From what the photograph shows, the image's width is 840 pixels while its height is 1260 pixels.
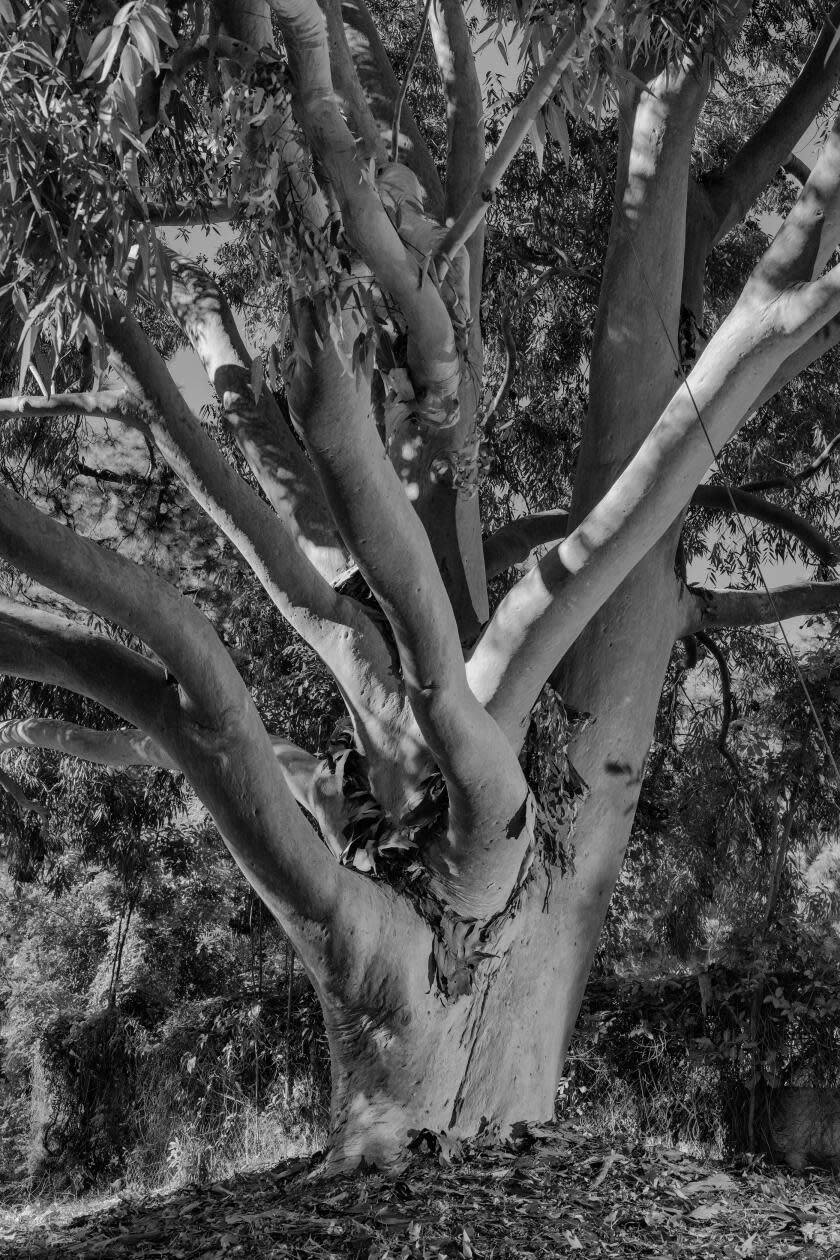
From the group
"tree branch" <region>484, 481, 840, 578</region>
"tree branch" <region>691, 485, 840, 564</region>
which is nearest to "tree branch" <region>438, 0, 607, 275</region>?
"tree branch" <region>484, 481, 840, 578</region>

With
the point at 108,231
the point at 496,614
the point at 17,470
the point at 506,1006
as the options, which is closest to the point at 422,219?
the point at 108,231

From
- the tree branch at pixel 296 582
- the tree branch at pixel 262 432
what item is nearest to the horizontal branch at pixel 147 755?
the tree branch at pixel 296 582

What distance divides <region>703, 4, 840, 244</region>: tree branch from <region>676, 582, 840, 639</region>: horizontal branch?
63.1 inches

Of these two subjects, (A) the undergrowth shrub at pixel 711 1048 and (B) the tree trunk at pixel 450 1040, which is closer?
(B) the tree trunk at pixel 450 1040

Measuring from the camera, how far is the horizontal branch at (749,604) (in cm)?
496

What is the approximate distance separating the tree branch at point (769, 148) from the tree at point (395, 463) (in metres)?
0.02

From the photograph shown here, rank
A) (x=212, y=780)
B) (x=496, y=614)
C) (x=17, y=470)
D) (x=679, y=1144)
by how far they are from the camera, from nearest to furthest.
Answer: (x=212, y=780) → (x=496, y=614) → (x=679, y=1144) → (x=17, y=470)

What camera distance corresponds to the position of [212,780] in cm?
328

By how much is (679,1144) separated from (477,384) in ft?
12.4

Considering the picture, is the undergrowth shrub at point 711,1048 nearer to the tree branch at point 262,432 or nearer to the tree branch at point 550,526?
the tree branch at point 550,526

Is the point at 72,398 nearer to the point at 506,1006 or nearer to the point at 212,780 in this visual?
the point at 212,780

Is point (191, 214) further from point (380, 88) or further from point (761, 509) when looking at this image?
point (761, 509)

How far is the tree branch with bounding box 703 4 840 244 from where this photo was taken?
17.2 feet

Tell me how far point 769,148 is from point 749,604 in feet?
6.73
